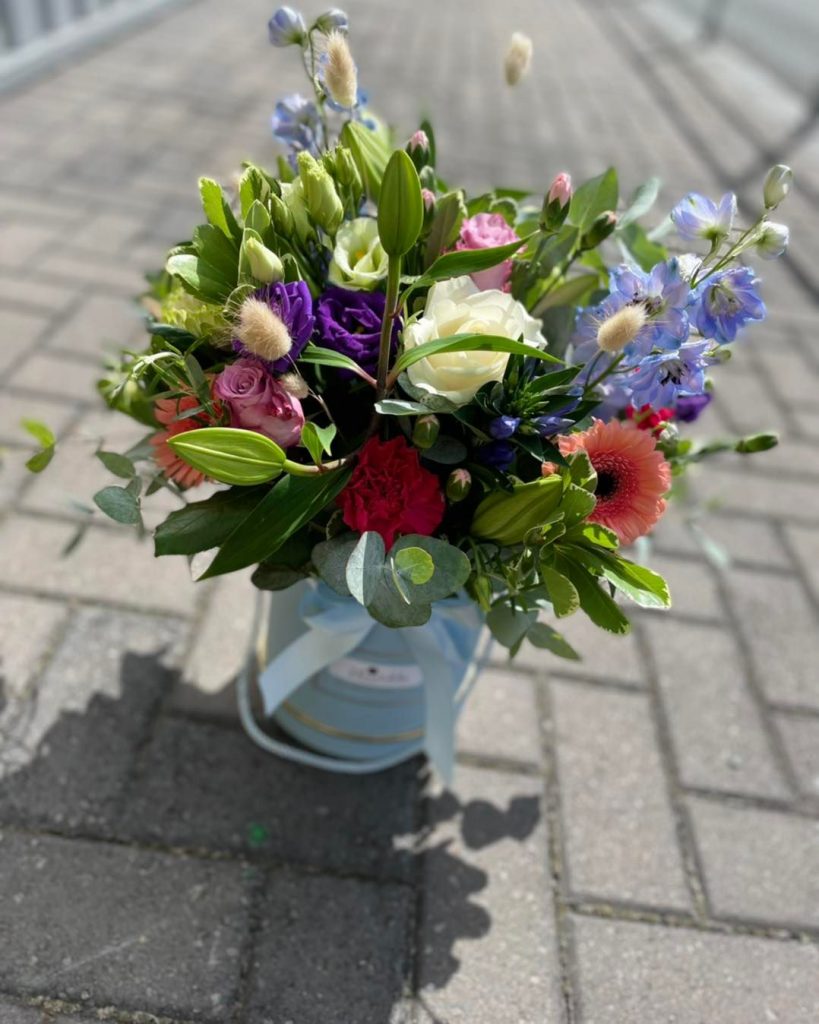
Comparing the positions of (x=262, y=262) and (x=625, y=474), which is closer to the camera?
(x=262, y=262)

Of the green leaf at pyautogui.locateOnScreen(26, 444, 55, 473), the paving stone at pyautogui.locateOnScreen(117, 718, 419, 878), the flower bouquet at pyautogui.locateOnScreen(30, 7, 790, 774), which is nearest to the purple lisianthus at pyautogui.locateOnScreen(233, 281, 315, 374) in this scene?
the flower bouquet at pyautogui.locateOnScreen(30, 7, 790, 774)

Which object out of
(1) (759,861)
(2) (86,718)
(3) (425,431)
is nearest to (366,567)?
(3) (425,431)

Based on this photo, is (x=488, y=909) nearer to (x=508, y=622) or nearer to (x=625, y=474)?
(x=508, y=622)

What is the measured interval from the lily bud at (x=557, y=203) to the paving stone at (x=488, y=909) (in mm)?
910

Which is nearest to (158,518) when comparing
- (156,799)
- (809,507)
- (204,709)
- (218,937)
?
(204,709)

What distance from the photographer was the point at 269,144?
150 inches

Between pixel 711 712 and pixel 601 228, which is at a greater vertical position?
pixel 601 228

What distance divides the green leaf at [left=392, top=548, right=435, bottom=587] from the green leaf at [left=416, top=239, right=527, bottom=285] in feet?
0.88

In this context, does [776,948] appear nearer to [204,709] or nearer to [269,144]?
[204,709]

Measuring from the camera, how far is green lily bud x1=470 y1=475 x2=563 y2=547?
864 millimetres

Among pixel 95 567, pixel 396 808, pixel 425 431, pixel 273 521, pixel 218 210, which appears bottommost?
pixel 95 567

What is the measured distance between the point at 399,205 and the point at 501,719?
1038 millimetres

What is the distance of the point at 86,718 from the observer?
1.39 metres

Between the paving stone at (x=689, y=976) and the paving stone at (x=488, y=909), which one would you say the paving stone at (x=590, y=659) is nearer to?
the paving stone at (x=488, y=909)
